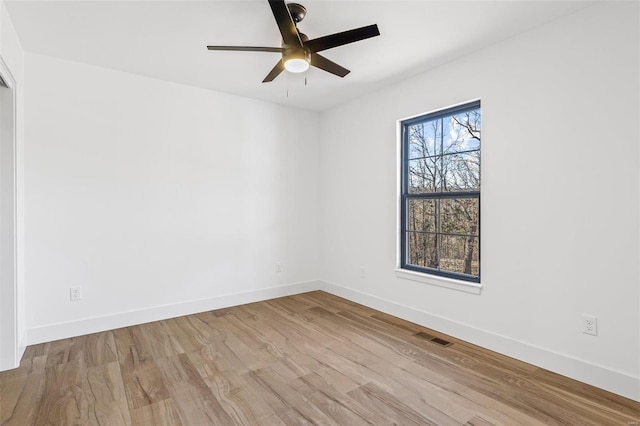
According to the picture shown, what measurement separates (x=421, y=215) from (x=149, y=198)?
293 centimetres

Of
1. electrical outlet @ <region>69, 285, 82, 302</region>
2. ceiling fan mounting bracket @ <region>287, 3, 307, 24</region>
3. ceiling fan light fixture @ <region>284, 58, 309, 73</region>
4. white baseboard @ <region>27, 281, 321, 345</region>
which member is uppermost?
ceiling fan mounting bracket @ <region>287, 3, 307, 24</region>

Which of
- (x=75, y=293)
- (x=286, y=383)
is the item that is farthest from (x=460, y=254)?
(x=75, y=293)

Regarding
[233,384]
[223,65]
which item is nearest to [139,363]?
[233,384]

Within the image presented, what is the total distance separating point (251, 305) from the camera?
4020 mm

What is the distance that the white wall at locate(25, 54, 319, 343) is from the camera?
117 inches

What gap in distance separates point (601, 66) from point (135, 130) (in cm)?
399

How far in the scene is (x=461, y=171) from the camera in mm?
3137

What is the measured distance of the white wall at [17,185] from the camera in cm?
232

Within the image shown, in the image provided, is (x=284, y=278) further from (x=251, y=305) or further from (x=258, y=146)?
(x=258, y=146)

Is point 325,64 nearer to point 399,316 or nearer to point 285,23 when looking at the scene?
point 285,23

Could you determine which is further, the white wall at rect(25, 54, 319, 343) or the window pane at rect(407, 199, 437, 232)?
the window pane at rect(407, 199, 437, 232)

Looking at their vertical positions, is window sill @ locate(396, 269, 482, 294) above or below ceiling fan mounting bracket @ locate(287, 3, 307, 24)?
below

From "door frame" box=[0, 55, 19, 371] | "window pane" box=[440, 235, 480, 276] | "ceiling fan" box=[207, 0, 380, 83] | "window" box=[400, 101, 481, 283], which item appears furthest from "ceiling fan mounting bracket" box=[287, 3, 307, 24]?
"window pane" box=[440, 235, 480, 276]

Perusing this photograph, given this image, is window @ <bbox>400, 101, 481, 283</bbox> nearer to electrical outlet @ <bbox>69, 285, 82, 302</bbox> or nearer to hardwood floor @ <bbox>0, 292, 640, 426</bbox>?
hardwood floor @ <bbox>0, 292, 640, 426</bbox>
